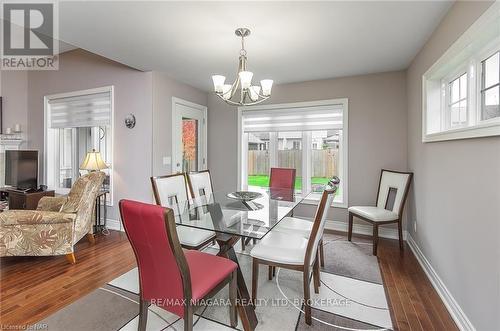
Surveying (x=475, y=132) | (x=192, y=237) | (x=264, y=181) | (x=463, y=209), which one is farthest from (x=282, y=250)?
(x=264, y=181)

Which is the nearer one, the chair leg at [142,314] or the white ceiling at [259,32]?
the chair leg at [142,314]

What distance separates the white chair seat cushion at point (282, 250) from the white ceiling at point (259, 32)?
190cm

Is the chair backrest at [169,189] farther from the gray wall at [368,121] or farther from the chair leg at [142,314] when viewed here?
the gray wall at [368,121]

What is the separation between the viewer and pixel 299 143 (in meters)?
4.12

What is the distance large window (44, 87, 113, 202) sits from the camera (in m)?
3.78

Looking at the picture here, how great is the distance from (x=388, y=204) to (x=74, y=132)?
17.0ft

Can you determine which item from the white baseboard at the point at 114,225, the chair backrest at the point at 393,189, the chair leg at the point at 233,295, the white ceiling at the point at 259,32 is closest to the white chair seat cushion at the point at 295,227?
the chair leg at the point at 233,295

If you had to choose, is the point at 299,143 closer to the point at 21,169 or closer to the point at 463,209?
the point at 463,209

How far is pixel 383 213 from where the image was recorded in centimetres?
298

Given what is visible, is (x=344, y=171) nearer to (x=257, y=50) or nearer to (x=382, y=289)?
(x=382, y=289)

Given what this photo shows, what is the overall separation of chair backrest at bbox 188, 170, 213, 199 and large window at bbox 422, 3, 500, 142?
249cm

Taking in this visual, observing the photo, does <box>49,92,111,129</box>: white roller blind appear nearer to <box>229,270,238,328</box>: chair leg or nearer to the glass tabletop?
the glass tabletop

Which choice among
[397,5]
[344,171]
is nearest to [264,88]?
[397,5]

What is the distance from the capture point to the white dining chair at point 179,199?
2.21m
